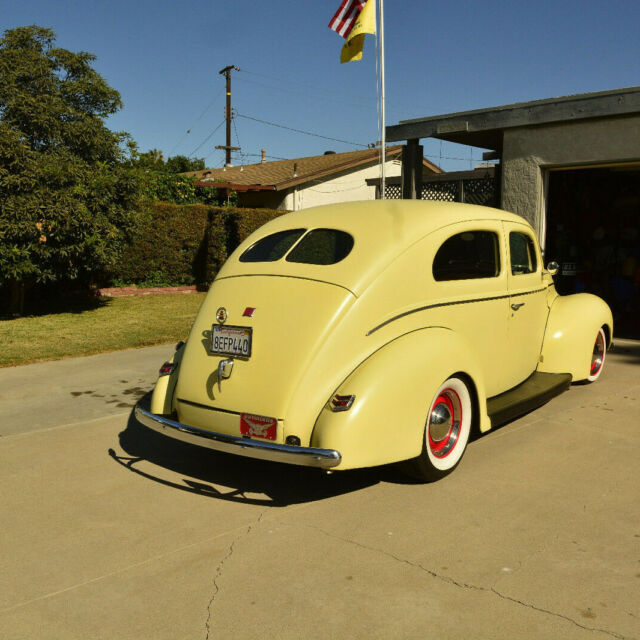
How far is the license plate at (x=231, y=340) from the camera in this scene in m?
4.21

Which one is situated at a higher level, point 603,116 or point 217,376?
point 603,116

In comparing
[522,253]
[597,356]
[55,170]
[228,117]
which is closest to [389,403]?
[522,253]

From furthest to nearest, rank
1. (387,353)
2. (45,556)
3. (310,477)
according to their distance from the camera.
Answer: (310,477) → (387,353) → (45,556)

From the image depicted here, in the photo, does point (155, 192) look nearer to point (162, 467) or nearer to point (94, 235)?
point (94, 235)

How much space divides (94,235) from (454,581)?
10851 mm

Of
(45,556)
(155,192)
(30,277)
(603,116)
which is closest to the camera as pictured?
(45,556)

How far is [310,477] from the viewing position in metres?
4.51

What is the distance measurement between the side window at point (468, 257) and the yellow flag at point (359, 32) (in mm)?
8302

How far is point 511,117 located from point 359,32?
12.7ft

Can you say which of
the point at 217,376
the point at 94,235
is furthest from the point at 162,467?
the point at 94,235

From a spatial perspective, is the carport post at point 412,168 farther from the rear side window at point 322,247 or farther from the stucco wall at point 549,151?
the rear side window at point 322,247

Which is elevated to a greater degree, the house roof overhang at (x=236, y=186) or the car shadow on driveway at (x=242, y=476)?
the house roof overhang at (x=236, y=186)

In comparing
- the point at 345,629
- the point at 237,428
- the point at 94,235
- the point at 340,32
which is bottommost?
the point at 345,629

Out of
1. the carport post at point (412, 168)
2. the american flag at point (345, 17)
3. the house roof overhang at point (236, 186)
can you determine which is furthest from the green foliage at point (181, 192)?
the carport post at point (412, 168)
